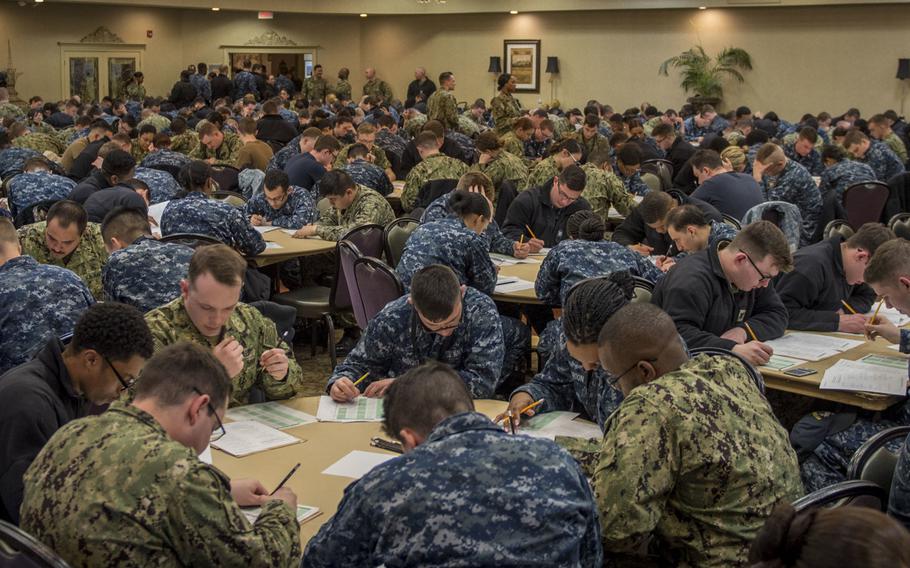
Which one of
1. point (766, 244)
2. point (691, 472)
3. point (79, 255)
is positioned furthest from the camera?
point (79, 255)

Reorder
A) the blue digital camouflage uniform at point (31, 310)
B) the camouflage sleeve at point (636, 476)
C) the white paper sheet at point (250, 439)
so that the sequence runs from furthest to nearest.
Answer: the blue digital camouflage uniform at point (31, 310), the white paper sheet at point (250, 439), the camouflage sleeve at point (636, 476)

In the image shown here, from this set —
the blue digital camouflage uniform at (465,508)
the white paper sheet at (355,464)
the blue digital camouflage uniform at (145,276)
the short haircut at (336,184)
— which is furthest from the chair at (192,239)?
the blue digital camouflage uniform at (465,508)

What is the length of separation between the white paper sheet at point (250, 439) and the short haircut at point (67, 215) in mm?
2583

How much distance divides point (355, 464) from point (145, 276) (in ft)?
7.17

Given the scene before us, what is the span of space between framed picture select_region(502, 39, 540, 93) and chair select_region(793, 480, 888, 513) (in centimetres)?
2112

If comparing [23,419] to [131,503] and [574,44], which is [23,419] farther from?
[574,44]

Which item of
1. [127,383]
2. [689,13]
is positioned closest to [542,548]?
[127,383]

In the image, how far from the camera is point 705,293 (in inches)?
188

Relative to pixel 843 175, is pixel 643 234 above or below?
below

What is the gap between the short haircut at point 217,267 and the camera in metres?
3.88

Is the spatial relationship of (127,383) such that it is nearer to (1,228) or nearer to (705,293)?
(1,228)

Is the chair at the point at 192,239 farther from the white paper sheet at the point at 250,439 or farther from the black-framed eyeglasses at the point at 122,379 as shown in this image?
the black-framed eyeglasses at the point at 122,379

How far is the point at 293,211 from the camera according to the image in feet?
26.9

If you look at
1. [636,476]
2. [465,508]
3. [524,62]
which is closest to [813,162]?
[636,476]
